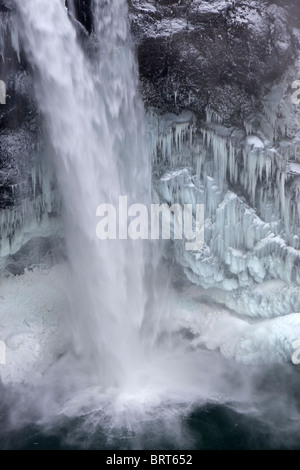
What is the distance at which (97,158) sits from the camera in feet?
30.7

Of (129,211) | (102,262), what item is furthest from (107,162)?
(102,262)

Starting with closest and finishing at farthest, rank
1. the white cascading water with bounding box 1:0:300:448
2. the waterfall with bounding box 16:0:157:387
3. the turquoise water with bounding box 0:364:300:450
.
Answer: the turquoise water with bounding box 0:364:300:450 → the white cascading water with bounding box 1:0:300:448 → the waterfall with bounding box 16:0:157:387

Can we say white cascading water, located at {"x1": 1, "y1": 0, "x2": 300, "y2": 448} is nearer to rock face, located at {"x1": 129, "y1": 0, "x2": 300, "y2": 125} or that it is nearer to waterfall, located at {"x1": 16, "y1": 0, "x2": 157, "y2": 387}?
waterfall, located at {"x1": 16, "y1": 0, "x2": 157, "y2": 387}

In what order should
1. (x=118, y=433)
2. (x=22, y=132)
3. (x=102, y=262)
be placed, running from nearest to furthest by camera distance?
(x=118, y=433)
(x=22, y=132)
(x=102, y=262)

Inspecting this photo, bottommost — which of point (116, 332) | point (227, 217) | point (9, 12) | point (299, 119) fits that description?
point (116, 332)

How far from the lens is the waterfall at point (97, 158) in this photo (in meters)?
8.87

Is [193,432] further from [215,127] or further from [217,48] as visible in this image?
[217,48]

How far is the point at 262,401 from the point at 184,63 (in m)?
5.59

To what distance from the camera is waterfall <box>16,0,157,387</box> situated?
349 inches

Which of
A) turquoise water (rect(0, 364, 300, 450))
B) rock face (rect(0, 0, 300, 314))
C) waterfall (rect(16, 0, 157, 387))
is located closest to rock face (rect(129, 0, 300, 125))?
rock face (rect(0, 0, 300, 314))

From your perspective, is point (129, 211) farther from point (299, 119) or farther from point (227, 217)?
point (299, 119)

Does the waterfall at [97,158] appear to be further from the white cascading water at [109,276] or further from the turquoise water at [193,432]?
the turquoise water at [193,432]

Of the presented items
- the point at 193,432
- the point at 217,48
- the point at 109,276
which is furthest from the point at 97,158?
the point at 193,432

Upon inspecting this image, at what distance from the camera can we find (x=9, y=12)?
27.8 ft
